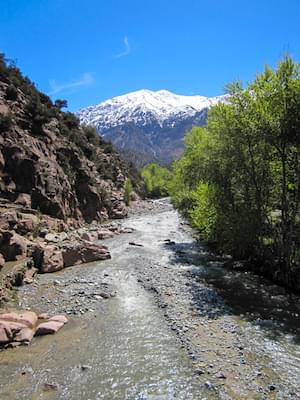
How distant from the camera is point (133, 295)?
16562 millimetres

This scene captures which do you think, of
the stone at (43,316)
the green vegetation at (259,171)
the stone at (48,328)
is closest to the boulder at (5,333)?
the stone at (48,328)

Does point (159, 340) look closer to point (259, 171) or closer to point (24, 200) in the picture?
point (259, 171)

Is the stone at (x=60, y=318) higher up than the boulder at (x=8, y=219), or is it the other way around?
the boulder at (x=8, y=219)

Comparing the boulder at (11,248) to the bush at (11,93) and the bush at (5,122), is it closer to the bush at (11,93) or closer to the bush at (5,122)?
the bush at (5,122)

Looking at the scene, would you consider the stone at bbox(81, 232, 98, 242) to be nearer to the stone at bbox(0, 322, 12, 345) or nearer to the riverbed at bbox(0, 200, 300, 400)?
the riverbed at bbox(0, 200, 300, 400)

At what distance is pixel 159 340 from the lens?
1170cm

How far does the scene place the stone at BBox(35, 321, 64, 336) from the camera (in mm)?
12319

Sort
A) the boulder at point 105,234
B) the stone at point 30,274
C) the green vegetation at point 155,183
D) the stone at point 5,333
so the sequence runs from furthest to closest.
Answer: the green vegetation at point 155,183 < the boulder at point 105,234 < the stone at point 30,274 < the stone at point 5,333

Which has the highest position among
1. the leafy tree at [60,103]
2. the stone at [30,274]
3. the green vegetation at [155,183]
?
the leafy tree at [60,103]

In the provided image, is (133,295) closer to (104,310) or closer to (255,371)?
(104,310)

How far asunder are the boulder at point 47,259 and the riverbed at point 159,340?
2.65ft

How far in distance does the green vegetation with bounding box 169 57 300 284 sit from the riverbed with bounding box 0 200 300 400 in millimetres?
2340

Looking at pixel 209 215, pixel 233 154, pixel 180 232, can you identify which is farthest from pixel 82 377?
pixel 180 232

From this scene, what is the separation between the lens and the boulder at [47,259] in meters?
20.5
